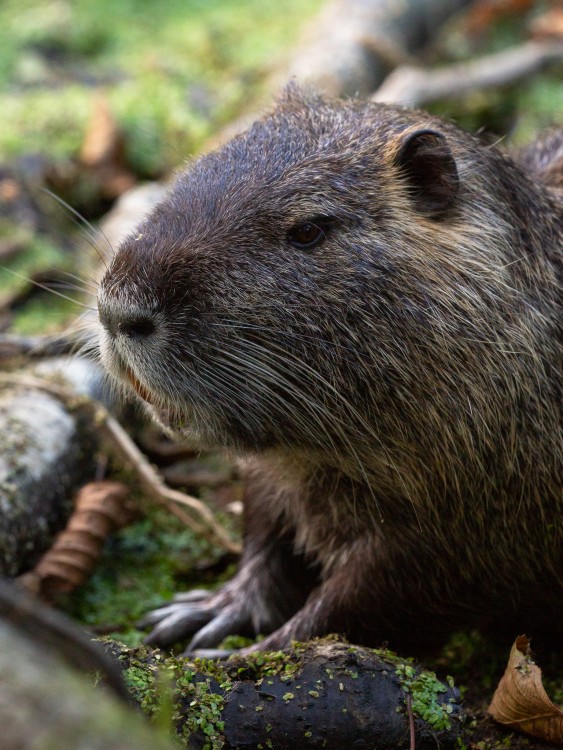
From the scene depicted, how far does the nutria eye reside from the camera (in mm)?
3025

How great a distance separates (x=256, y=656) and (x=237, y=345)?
3.16 ft

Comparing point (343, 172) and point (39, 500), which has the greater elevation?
point (343, 172)

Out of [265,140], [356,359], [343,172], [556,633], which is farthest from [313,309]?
[556,633]

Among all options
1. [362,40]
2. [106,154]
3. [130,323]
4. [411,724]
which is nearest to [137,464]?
[130,323]

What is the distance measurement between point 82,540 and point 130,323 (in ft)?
5.23

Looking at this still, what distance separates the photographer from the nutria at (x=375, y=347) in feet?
9.52

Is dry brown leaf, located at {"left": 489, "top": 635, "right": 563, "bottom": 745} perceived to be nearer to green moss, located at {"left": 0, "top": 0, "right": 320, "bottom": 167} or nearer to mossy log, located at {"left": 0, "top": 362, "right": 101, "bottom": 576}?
mossy log, located at {"left": 0, "top": 362, "right": 101, "bottom": 576}

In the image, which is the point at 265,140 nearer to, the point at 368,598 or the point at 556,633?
the point at 368,598

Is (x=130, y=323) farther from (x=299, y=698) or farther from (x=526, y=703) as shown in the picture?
(x=526, y=703)

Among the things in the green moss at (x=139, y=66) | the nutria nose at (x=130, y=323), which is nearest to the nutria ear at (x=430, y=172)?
the nutria nose at (x=130, y=323)

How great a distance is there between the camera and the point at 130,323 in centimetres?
282

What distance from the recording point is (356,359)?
3.03m

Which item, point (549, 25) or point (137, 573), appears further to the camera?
point (549, 25)

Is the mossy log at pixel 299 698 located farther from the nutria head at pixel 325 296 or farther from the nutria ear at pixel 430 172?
the nutria ear at pixel 430 172
